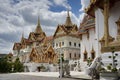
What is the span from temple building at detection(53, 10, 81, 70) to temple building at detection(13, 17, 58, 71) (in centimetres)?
246

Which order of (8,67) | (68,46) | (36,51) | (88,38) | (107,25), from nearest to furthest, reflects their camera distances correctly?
(107,25), (88,38), (8,67), (36,51), (68,46)

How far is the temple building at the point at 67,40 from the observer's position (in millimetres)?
55022

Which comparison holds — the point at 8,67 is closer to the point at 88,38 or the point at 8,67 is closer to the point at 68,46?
the point at 88,38

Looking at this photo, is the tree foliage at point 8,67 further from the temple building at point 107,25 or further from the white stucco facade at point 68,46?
the temple building at point 107,25

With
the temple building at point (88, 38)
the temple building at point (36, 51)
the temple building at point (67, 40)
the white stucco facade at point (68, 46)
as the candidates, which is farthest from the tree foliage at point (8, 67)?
the temple building at point (67, 40)

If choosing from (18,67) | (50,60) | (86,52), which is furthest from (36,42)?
(86,52)

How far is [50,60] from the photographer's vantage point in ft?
160

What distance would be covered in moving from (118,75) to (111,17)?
6094 millimetres

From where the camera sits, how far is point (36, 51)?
171 feet

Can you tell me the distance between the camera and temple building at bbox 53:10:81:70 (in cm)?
5502

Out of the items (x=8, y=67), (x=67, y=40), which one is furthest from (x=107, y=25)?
(x=67, y=40)

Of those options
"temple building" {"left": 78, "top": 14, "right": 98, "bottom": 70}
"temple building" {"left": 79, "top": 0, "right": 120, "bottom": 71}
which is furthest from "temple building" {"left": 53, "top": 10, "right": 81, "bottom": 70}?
"temple building" {"left": 79, "top": 0, "right": 120, "bottom": 71}

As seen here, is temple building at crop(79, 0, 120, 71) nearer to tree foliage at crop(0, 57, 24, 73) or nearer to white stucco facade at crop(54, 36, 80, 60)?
tree foliage at crop(0, 57, 24, 73)

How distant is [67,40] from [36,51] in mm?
7092
